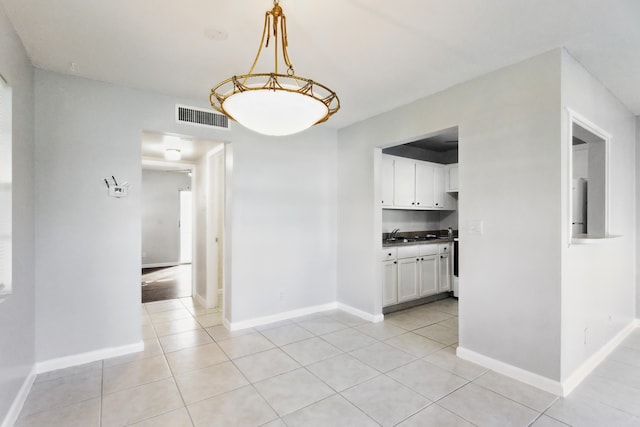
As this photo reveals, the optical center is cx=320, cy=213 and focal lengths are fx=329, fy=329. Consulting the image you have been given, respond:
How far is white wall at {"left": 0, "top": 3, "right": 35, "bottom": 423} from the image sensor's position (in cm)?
199

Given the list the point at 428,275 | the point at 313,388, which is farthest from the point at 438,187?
the point at 313,388

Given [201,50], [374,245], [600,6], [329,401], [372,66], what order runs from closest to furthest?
[600,6] → [329,401] → [201,50] → [372,66] → [374,245]

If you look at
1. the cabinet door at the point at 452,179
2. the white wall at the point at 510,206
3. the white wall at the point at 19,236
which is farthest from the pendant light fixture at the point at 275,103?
the cabinet door at the point at 452,179

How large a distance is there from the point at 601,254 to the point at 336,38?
3.01 meters

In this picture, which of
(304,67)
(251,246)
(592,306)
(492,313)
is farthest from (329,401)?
(304,67)

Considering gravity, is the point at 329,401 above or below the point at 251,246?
below

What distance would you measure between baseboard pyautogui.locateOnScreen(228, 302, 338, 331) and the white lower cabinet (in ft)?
2.66

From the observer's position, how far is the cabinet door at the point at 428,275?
4.80 metres

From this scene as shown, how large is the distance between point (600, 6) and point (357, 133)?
266 cm

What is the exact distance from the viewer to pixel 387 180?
15.6 feet

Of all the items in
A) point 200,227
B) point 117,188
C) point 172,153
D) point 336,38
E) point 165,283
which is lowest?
point 165,283

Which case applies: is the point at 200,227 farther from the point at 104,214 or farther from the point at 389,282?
the point at 389,282

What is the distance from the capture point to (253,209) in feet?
12.8

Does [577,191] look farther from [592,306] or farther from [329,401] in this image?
[329,401]
